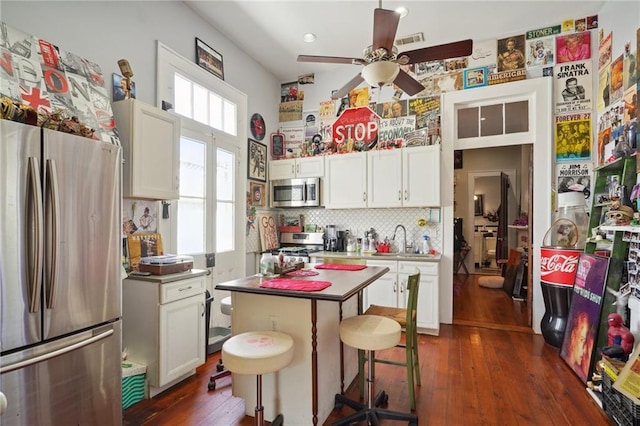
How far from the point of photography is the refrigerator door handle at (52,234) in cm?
156

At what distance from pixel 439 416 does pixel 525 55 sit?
13.3ft

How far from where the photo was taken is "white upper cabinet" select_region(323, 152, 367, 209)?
14.3ft

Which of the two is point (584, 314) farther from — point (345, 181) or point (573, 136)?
point (345, 181)

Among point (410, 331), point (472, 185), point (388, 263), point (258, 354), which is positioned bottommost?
point (410, 331)

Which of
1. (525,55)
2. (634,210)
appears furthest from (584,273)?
(525,55)

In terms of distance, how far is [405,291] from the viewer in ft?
12.6

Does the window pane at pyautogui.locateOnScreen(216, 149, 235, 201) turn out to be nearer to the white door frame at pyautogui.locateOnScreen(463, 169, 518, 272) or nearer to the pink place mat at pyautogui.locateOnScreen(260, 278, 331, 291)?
the pink place mat at pyautogui.locateOnScreen(260, 278, 331, 291)

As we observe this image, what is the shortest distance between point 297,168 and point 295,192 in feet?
1.19

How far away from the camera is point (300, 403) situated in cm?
203

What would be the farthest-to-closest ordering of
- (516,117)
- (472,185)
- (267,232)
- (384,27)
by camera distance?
1. (472,185)
2. (267,232)
3. (516,117)
4. (384,27)

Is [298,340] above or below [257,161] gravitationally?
below

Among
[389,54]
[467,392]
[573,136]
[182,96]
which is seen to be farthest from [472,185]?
[182,96]

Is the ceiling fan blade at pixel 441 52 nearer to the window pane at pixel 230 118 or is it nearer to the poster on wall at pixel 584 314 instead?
the poster on wall at pixel 584 314

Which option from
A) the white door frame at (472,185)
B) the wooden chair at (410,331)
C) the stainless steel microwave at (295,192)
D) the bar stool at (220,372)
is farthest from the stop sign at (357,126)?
the white door frame at (472,185)
